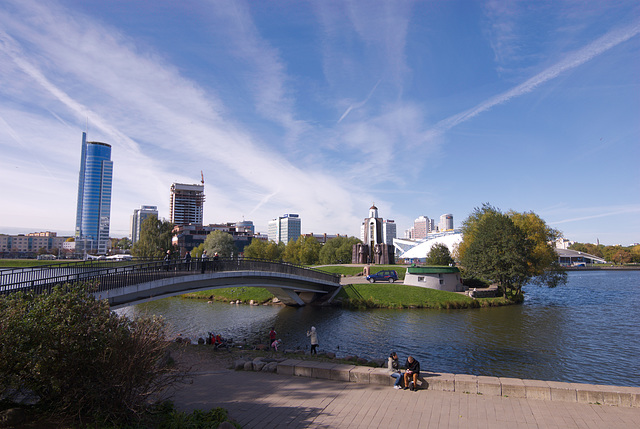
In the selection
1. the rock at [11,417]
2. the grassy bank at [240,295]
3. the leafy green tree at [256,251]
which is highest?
the leafy green tree at [256,251]

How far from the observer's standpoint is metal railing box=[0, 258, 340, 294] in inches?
580

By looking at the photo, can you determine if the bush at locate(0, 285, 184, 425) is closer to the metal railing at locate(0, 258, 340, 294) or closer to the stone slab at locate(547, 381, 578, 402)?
the metal railing at locate(0, 258, 340, 294)

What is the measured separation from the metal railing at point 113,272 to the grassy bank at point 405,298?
7.24m

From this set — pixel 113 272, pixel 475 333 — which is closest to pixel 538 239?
pixel 475 333

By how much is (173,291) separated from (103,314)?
1400cm

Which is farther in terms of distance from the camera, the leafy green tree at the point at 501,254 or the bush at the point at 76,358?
the leafy green tree at the point at 501,254

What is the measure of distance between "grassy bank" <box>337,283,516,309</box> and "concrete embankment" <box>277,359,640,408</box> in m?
26.2

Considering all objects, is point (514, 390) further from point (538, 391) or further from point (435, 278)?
point (435, 278)

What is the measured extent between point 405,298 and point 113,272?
93.8 feet

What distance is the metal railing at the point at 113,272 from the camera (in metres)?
14.7

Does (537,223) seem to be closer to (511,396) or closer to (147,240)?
(511,396)

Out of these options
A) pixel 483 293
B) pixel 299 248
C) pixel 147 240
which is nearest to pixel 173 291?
pixel 483 293

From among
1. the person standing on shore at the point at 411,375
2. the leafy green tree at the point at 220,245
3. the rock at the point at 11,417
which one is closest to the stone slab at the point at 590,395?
the person standing on shore at the point at 411,375

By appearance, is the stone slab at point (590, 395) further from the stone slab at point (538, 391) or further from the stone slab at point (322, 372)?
the stone slab at point (322, 372)
